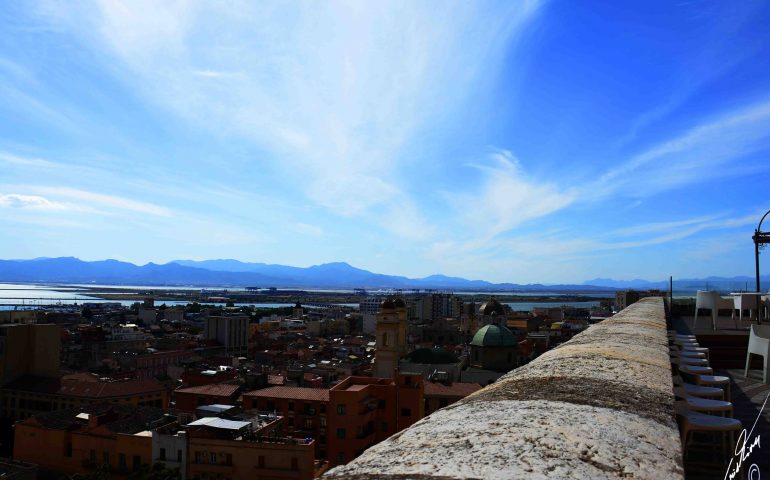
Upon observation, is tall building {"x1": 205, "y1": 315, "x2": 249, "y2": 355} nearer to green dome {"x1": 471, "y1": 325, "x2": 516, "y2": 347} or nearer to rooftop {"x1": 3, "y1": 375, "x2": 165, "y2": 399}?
rooftop {"x1": 3, "y1": 375, "x2": 165, "y2": 399}

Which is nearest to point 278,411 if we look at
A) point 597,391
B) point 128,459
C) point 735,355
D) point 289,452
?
point 128,459

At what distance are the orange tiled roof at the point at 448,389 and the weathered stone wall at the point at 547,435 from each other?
940 inches

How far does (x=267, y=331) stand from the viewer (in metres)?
76.0

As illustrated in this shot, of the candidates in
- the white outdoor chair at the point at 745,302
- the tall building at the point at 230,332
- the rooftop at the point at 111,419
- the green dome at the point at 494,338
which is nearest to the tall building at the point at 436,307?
the tall building at the point at 230,332

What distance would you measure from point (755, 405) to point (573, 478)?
5.05 metres

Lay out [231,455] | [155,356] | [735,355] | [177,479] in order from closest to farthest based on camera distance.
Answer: [735,355]
[177,479]
[231,455]
[155,356]

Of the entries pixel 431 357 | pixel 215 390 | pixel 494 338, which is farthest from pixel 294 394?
pixel 494 338

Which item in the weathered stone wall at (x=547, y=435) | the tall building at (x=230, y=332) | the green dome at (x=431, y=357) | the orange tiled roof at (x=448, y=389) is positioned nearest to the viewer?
the weathered stone wall at (x=547, y=435)

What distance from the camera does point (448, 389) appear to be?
2719cm

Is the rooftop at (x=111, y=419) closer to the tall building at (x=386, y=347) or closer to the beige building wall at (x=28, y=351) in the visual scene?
the tall building at (x=386, y=347)

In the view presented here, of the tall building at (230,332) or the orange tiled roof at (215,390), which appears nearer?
the orange tiled roof at (215,390)

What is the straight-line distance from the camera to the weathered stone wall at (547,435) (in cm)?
166

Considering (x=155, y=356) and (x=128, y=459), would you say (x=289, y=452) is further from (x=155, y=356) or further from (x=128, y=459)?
(x=155, y=356)

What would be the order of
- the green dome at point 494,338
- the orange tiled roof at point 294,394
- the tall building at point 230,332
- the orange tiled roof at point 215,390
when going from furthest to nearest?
the tall building at point 230,332 → the green dome at point 494,338 → the orange tiled roof at point 215,390 → the orange tiled roof at point 294,394
